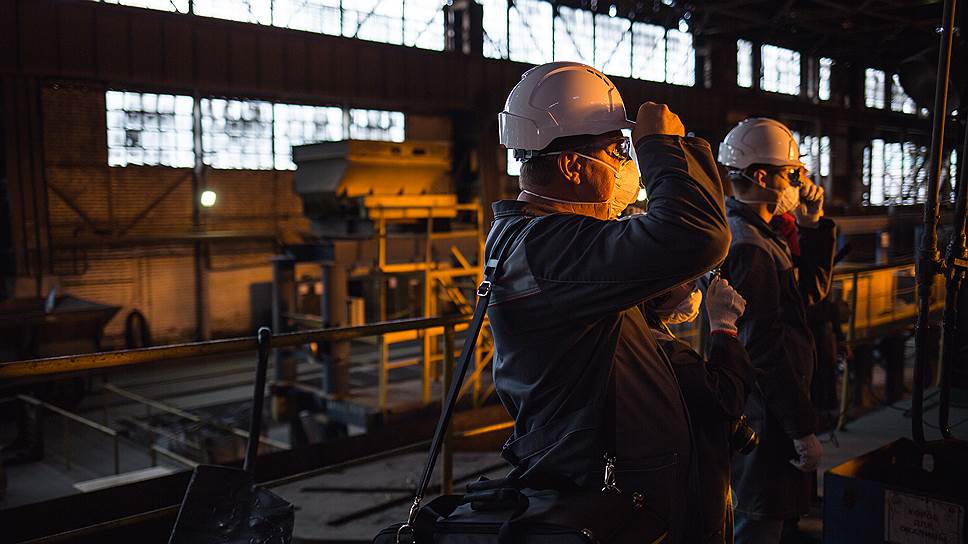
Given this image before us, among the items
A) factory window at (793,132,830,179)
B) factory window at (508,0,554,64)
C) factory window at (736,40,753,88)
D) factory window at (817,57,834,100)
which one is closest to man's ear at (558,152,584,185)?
factory window at (508,0,554,64)

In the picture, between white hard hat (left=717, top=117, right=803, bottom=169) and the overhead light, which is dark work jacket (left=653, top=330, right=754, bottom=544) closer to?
white hard hat (left=717, top=117, right=803, bottom=169)

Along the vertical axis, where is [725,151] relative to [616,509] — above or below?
above

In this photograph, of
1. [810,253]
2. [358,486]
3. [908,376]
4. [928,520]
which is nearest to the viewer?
[928,520]

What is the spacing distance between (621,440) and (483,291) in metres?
0.45

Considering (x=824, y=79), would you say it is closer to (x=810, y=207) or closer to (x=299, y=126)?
(x=299, y=126)

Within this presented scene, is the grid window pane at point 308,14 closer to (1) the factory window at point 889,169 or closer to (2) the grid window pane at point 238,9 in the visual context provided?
(2) the grid window pane at point 238,9

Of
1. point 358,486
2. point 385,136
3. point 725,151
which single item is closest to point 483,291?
point 725,151

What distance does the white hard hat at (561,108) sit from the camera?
1.92 meters

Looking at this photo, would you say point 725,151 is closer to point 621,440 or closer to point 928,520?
point 928,520

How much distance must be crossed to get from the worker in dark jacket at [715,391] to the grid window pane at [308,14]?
16.6 meters

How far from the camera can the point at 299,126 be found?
20.2 meters

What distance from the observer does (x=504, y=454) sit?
1.96m

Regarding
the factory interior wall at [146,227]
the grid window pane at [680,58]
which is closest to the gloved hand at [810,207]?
the factory interior wall at [146,227]

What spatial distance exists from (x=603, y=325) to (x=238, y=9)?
17.1 metres
